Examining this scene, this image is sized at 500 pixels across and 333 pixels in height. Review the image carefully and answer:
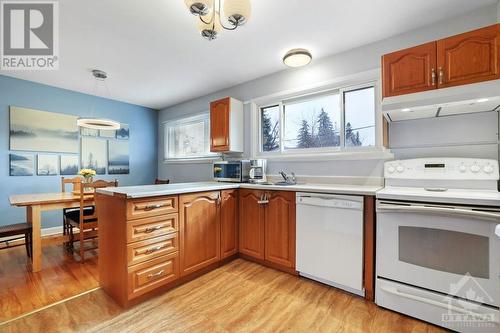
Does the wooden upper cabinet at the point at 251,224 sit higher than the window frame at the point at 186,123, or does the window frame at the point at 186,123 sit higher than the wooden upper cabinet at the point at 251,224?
the window frame at the point at 186,123

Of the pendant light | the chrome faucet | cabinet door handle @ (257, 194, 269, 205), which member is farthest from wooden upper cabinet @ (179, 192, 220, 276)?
the pendant light

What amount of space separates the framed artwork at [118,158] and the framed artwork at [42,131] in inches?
22.0

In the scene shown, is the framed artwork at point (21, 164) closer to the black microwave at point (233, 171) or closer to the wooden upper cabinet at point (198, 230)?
the black microwave at point (233, 171)

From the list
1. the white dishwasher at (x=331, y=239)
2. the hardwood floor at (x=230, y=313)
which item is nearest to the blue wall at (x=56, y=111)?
the hardwood floor at (x=230, y=313)

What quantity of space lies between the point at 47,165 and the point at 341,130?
4.30 meters

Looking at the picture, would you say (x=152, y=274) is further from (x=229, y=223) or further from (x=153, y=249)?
(x=229, y=223)

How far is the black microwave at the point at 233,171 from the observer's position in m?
2.95

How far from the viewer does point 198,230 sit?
2215 mm

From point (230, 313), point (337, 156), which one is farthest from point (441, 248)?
point (230, 313)

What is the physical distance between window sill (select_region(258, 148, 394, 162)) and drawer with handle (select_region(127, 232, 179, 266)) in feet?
5.32

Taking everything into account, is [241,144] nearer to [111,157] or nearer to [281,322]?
[281,322]

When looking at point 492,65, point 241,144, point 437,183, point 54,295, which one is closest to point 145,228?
point 54,295

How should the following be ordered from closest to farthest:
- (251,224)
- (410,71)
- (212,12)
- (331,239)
A: (212,12) → (410,71) → (331,239) → (251,224)

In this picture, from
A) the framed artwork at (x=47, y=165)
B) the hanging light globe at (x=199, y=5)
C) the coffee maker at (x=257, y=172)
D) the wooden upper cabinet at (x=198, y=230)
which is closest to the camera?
the hanging light globe at (x=199, y=5)
